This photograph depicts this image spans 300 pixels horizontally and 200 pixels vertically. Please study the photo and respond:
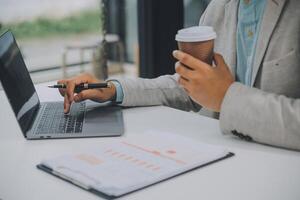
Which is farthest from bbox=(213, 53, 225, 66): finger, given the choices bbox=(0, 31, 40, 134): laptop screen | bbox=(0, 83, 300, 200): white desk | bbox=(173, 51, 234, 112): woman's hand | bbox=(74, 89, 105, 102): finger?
bbox=(0, 31, 40, 134): laptop screen

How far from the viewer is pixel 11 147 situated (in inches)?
44.5

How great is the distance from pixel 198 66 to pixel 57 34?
12.6 ft

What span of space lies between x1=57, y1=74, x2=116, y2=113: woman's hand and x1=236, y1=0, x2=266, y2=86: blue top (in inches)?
15.5

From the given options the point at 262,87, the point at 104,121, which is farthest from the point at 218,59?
the point at 104,121

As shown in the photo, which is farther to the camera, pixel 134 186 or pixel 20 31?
pixel 20 31

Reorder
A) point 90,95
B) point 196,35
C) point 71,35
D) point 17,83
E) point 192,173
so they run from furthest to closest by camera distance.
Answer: point 71,35, point 90,95, point 17,83, point 196,35, point 192,173

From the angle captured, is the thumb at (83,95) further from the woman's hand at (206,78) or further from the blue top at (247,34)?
the blue top at (247,34)

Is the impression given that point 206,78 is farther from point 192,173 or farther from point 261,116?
point 192,173

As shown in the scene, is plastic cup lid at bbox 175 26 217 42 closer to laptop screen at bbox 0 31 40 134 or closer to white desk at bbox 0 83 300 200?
white desk at bbox 0 83 300 200

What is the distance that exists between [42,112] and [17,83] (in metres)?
0.14

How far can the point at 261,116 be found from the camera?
1086 mm

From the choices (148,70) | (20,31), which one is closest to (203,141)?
(148,70)

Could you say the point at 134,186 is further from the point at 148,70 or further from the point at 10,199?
the point at 148,70

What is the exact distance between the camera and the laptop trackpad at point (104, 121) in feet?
3.93
